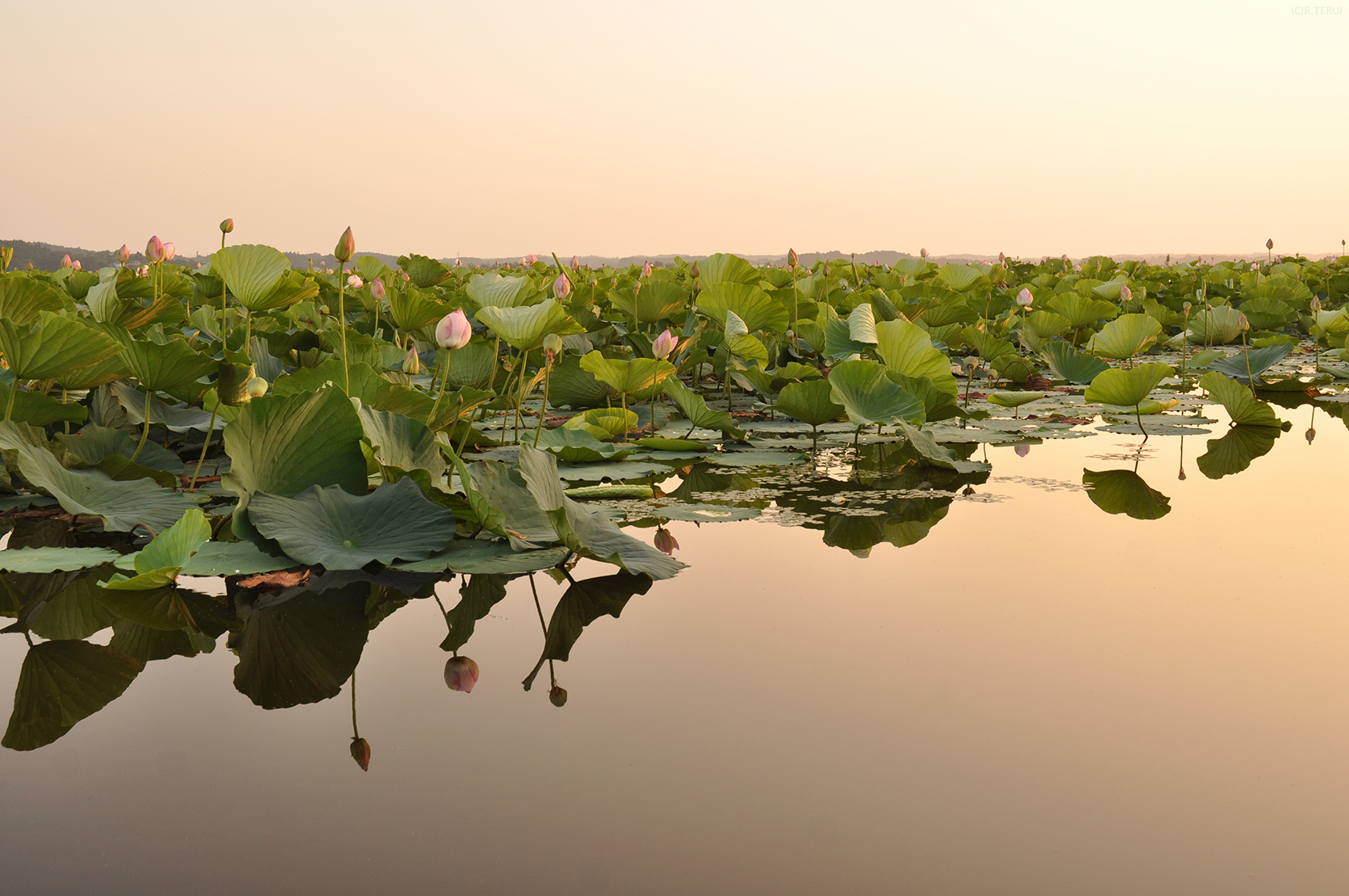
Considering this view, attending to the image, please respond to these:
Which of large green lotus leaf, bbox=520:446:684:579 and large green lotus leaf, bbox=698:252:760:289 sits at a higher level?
large green lotus leaf, bbox=698:252:760:289

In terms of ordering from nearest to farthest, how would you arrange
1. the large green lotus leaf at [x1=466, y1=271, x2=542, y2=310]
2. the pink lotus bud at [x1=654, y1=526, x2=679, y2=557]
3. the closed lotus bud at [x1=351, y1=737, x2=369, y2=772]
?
the closed lotus bud at [x1=351, y1=737, x2=369, y2=772] < the pink lotus bud at [x1=654, y1=526, x2=679, y2=557] < the large green lotus leaf at [x1=466, y1=271, x2=542, y2=310]

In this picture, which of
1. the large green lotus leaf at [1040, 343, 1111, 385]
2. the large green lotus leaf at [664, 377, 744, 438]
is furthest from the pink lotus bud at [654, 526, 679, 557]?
the large green lotus leaf at [1040, 343, 1111, 385]

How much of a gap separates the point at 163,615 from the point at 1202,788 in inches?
60.6

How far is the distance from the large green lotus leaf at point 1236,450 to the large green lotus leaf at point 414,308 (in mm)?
2341

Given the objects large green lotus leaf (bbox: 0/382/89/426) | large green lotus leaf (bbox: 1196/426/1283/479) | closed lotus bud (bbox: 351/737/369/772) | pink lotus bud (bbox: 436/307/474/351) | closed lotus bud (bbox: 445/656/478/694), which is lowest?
large green lotus leaf (bbox: 1196/426/1283/479)

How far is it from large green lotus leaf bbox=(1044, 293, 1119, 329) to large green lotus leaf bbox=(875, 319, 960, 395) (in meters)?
2.76

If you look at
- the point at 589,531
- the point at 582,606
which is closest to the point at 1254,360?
the point at 589,531

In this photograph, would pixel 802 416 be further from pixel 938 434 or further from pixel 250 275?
pixel 250 275

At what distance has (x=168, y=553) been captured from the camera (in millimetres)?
1641

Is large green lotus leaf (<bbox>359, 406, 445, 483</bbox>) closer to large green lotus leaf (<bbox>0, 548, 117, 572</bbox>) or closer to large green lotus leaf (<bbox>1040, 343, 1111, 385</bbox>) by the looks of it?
large green lotus leaf (<bbox>0, 548, 117, 572</bbox>)

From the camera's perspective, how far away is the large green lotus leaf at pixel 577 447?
112 inches

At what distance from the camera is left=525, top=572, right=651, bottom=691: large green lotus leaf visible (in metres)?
1.54

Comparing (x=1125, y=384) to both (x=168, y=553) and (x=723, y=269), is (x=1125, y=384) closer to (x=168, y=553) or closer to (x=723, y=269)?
(x=723, y=269)

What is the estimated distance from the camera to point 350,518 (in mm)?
1896
